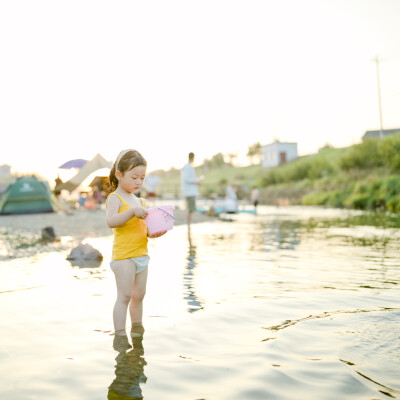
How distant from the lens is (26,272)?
7.25 metres

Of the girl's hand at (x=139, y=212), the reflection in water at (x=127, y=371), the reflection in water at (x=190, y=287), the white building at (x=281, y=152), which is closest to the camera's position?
the reflection in water at (x=127, y=371)

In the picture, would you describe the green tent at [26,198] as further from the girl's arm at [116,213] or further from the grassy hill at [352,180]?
the girl's arm at [116,213]

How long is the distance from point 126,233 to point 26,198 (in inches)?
863

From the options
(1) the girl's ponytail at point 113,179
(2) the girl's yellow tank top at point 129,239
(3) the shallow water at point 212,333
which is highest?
(1) the girl's ponytail at point 113,179

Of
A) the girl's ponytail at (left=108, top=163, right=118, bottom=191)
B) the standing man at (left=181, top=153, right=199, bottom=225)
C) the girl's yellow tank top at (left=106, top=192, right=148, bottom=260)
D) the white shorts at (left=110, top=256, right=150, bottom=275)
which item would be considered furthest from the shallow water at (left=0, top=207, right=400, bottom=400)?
the standing man at (left=181, top=153, right=199, bottom=225)

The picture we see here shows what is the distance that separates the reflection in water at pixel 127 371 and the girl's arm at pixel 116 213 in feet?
2.93

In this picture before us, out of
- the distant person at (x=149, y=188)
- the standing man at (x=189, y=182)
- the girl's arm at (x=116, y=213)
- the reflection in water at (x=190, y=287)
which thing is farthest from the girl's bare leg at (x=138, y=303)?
the distant person at (x=149, y=188)

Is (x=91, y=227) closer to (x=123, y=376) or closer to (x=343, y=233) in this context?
(x=343, y=233)

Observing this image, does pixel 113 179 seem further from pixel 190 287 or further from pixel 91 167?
pixel 91 167

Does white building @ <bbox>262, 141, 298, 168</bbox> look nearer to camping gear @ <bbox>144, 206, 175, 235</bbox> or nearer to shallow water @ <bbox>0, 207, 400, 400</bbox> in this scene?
shallow water @ <bbox>0, 207, 400, 400</bbox>

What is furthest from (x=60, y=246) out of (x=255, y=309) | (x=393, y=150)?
(x=393, y=150)

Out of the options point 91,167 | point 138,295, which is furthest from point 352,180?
point 138,295

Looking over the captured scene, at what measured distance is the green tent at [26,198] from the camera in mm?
24141

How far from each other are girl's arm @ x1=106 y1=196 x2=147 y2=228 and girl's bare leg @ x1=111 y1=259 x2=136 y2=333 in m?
0.32
